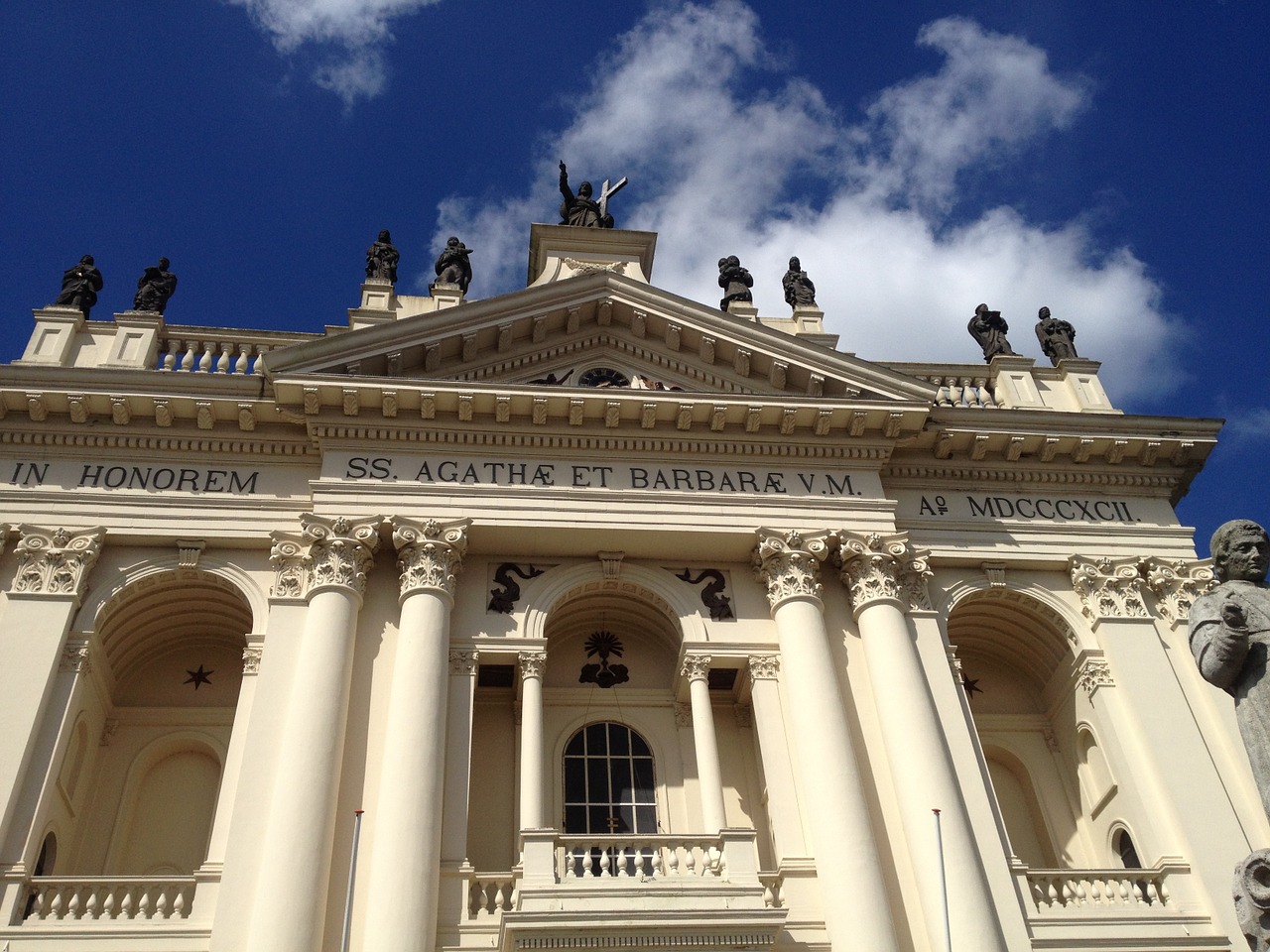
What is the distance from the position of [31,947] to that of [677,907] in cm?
824

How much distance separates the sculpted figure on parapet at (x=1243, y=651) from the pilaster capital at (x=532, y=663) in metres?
11.1

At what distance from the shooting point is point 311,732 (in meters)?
16.0

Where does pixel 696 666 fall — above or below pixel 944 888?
above

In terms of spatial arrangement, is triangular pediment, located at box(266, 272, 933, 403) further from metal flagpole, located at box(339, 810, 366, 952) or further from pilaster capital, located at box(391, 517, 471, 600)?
metal flagpole, located at box(339, 810, 366, 952)

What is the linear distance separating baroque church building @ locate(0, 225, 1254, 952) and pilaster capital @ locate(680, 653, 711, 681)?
0.23ft

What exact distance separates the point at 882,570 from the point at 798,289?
24.5 ft

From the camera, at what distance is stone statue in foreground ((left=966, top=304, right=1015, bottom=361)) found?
2408cm

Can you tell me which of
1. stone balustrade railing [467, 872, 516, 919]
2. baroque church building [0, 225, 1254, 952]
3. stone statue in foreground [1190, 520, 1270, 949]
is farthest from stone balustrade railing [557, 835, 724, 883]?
stone statue in foreground [1190, 520, 1270, 949]

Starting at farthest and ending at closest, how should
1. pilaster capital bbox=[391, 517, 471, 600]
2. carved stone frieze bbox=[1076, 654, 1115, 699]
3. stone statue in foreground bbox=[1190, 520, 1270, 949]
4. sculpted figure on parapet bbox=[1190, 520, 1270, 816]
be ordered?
carved stone frieze bbox=[1076, 654, 1115, 699], pilaster capital bbox=[391, 517, 471, 600], sculpted figure on parapet bbox=[1190, 520, 1270, 816], stone statue in foreground bbox=[1190, 520, 1270, 949]

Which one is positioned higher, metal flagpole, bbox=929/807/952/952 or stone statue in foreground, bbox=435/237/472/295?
stone statue in foreground, bbox=435/237/472/295

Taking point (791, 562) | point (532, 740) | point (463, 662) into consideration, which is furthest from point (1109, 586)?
point (463, 662)

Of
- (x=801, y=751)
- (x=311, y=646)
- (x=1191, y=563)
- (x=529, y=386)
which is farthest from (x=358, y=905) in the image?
(x=1191, y=563)

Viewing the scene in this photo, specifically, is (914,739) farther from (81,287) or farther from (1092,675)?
(81,287)

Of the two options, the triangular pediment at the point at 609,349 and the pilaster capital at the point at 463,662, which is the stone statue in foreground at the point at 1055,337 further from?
the pilaster capital at the point at 463,662
